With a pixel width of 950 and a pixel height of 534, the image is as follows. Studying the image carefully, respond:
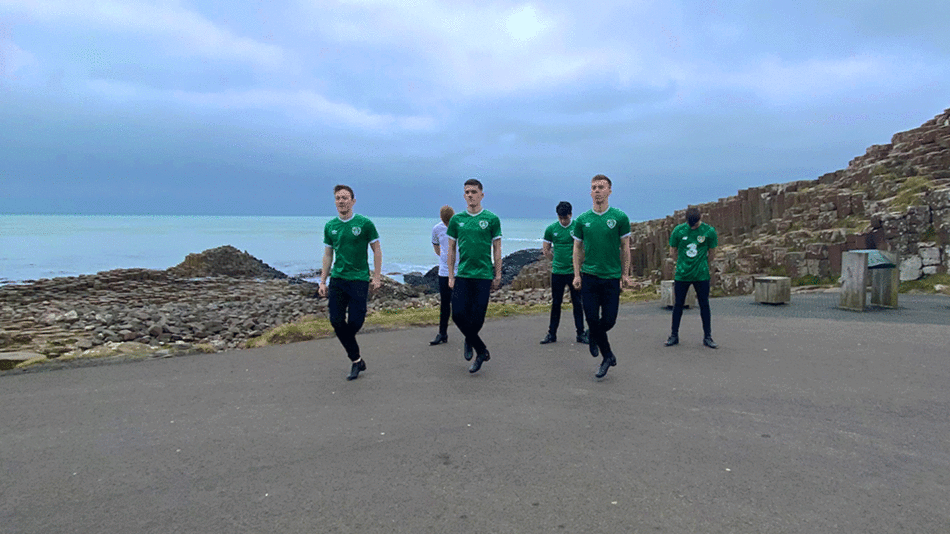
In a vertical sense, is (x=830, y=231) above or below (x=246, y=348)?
above

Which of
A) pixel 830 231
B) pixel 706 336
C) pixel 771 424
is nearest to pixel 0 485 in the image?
pixel 771 424

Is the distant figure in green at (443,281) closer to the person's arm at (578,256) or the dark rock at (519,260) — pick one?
the person's arm at (578,256)

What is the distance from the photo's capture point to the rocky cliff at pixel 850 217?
1495 cm

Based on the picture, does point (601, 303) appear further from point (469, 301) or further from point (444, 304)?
point (444, 304)

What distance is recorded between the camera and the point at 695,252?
26.5 feet

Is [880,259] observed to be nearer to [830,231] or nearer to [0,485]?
[830,231]

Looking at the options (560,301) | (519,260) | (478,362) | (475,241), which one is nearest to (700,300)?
(560,301)

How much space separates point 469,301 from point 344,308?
4.75 ft

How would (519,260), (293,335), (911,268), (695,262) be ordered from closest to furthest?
(695,262) → (293,335) → (911,268) → (519,260)

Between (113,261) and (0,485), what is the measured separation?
205ft

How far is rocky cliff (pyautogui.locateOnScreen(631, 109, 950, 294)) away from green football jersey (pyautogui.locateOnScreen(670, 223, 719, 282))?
8.99 meters

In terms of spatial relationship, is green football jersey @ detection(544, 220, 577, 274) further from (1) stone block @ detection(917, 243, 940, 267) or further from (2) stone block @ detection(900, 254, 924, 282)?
(1) stone block @ detection(917, 243, 940, 267)

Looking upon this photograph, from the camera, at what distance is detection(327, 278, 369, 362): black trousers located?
650 centimetres

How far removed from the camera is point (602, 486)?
364 centimetres
